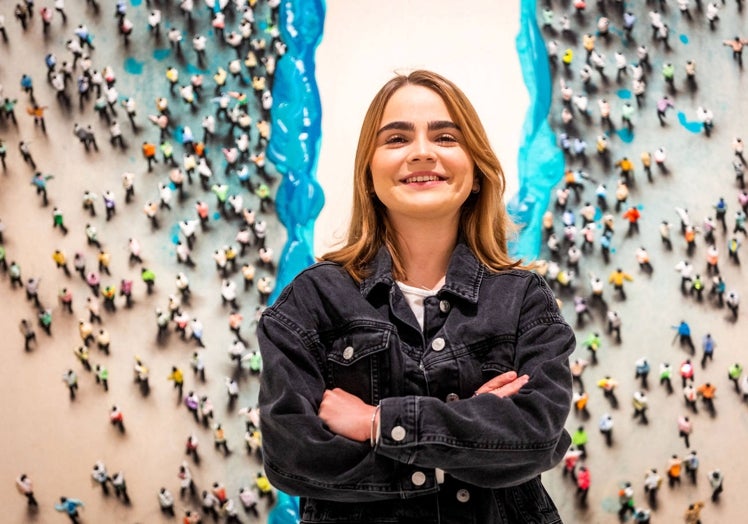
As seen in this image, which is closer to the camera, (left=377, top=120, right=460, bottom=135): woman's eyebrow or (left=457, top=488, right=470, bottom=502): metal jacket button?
(left=457, top=488, right=470, bottom=502): metal jacket button

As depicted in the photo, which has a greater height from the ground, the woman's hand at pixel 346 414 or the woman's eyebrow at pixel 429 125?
the woman's eyebrow at pixel 429 125

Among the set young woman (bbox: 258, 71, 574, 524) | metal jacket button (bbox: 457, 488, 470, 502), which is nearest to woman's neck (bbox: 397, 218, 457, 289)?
young woman (bbox: 258, 71, 574, 524)

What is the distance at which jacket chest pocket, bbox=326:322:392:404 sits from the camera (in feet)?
3.66

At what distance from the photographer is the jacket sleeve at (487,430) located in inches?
40.1

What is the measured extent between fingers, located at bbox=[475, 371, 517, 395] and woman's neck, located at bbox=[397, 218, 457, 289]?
20cm

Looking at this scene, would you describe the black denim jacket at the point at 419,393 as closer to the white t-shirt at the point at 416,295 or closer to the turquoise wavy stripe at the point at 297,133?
the white t-shirt at the point at 416,295

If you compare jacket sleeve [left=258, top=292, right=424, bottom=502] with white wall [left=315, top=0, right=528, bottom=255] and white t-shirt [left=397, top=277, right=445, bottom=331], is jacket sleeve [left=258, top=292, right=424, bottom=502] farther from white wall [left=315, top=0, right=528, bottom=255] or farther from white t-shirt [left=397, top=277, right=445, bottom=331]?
white wall [left=315, top=0, right=528, bottom=255]

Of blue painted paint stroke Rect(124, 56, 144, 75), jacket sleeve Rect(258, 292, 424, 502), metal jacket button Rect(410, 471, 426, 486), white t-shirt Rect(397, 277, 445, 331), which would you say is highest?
blue painted paint stroke Rect(124, 56, 144, 75)

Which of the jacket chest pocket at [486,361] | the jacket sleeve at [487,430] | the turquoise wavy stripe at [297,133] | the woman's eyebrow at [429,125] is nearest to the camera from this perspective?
the jacket sleeve at [487,430]

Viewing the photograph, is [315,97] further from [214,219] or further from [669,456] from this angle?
[669,456]

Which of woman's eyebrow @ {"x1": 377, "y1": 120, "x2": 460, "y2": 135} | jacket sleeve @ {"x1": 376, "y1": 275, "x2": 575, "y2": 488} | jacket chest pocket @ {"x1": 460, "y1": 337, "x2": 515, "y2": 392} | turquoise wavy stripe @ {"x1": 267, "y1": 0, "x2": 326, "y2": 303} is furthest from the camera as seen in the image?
turquoise wavy stripe @ {"x1": 267, "y1": 0, "x2": 326, "y2": 303}

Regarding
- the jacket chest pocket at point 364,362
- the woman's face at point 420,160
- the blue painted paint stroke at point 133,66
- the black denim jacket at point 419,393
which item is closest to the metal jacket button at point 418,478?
the black denim jacket at point 419,393

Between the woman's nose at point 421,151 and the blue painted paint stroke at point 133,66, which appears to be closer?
the woman's nose at point 421,151

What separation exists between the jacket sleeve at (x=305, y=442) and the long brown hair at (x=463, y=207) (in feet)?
0.51
